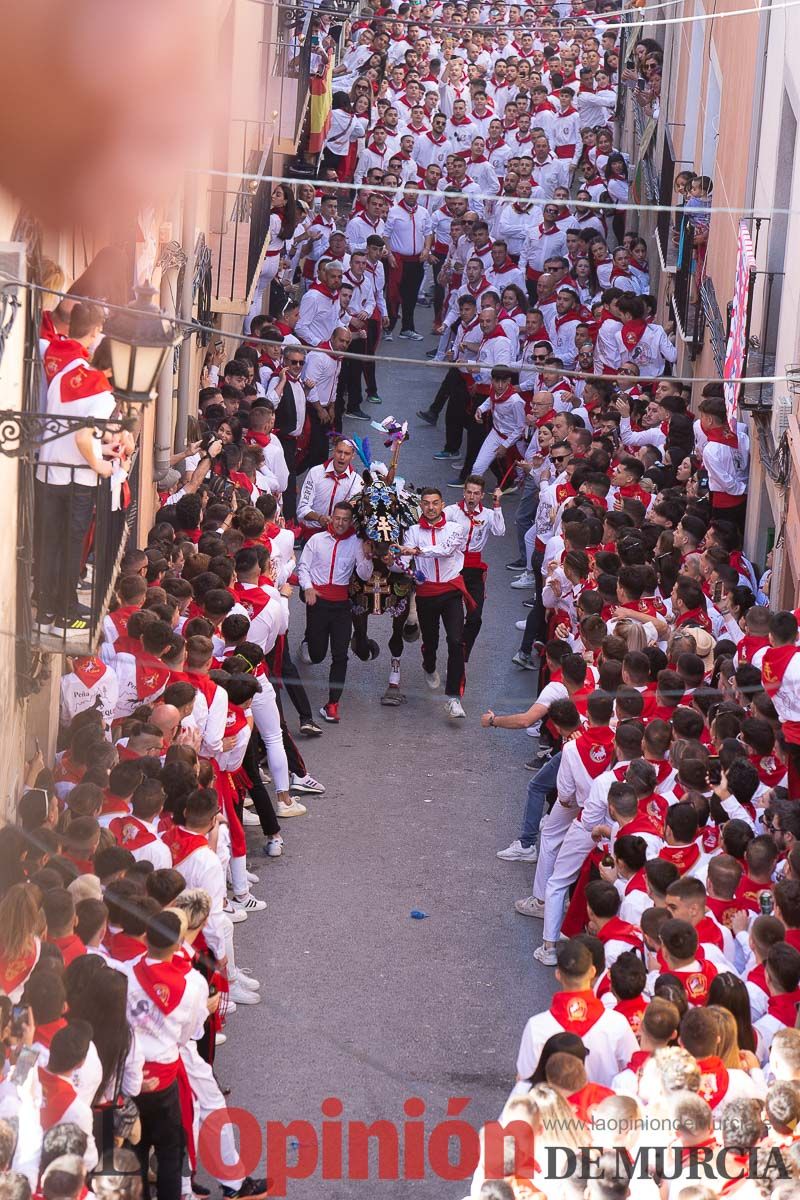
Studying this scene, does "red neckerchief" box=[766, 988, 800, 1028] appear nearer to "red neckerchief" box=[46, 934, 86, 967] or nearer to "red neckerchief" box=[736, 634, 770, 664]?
"red neckerchief" box=[46, 934, 86, 967]

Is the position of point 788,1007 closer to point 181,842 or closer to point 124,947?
point 124,947

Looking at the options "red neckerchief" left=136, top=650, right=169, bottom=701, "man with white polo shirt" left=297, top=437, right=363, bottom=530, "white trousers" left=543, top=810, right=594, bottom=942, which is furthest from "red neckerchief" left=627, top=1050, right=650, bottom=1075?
"man with white polo shirt" left=297, top=437, right=363, bottom=530

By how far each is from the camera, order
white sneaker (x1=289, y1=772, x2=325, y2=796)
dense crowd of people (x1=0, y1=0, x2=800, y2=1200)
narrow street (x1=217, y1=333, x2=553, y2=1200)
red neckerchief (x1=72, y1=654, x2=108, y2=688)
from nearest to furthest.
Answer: dense crowd of people (x1=0, y1=0, x2=800, y2=1200) → narrow street (x1=217, y1=333, x2=553, y2=1200) → red neckerchief (x1=72, y1=654, x2=108, y2=688) → white sneaker (x1=289, y1=772, x2=325, y2=796)

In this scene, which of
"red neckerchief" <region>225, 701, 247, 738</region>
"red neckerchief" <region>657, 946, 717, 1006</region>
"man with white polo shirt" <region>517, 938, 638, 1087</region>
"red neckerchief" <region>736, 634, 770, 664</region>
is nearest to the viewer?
"man with white polo shirt" <region>517, 938, 638, 1087</region>

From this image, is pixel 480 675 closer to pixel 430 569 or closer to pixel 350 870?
pixel 430 569

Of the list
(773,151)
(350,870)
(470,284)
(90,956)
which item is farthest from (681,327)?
(90,956)

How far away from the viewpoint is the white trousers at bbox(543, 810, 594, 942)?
8562 mm

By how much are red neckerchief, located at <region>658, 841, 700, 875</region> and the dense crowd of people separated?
0.02 meters

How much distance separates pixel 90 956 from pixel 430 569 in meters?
5.75

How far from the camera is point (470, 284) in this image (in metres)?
17.9

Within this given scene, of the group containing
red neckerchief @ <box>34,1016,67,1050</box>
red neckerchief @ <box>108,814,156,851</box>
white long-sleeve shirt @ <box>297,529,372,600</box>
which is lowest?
red neckerchief @ <box>34,1016,67,1050</box>

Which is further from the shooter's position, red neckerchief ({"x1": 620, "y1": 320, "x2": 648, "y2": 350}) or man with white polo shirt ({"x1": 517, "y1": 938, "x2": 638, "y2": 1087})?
red neckerchief ({"x1": 620, "y1": 320, "x2": 648, "y2": 350})

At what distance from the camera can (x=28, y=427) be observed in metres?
6.67

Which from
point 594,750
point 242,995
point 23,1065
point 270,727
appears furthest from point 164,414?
point 23,1065
